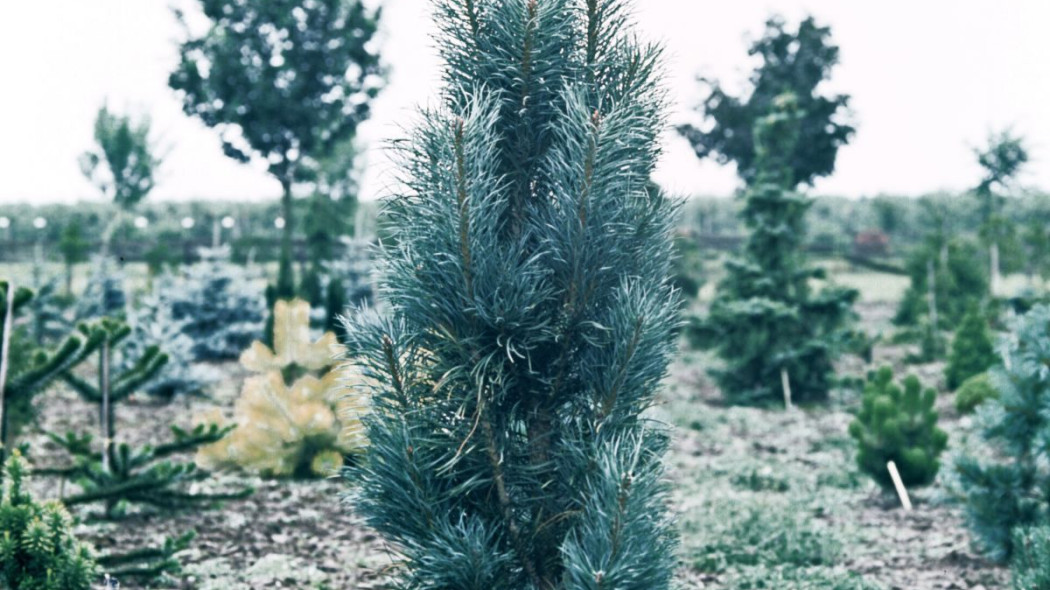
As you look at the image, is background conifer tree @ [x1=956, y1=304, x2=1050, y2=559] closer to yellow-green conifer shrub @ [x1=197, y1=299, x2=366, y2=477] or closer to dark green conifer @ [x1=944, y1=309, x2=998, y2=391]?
yellow-green conifer shrub @ [x1=197, y1=299, x2=366, y2=477]

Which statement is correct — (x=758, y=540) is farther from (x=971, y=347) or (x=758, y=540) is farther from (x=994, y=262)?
(x=994, y=262)

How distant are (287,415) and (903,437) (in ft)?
19.1

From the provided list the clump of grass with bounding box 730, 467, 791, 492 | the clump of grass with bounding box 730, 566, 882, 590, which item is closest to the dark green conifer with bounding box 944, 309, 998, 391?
the clump of grass with bounding box 730, 467, 791, 492

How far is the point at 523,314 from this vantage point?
3.57 metres

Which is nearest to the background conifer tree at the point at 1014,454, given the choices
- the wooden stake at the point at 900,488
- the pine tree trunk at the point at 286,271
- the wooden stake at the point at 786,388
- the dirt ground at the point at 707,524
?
the dirt ground at the point at 707,524

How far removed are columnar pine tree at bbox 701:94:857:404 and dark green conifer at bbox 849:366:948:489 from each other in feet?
22.1

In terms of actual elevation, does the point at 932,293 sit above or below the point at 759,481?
above

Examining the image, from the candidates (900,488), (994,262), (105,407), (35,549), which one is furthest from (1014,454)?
(994,262)

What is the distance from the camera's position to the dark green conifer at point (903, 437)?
8.95 meters

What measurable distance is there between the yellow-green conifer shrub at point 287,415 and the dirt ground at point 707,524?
22cm

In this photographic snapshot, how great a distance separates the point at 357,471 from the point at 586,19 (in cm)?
202

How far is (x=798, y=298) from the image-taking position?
54.2 ft

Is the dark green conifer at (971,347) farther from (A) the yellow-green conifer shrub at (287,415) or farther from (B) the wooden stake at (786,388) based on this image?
(A) the yellow-green conifer shrub at (287,415)

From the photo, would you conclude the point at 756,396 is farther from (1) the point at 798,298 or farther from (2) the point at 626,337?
(2) the point at 626,337
